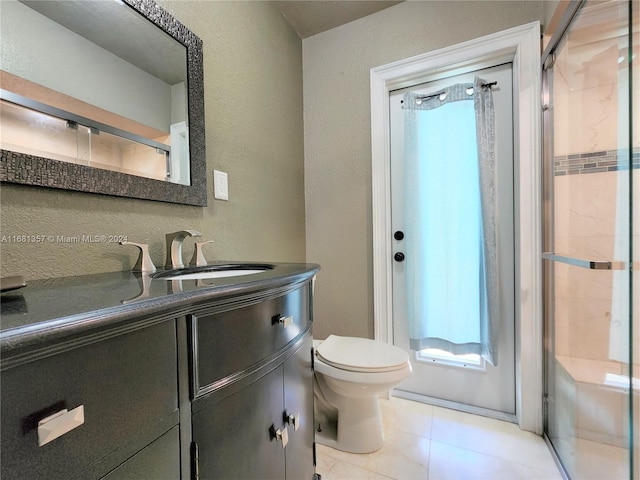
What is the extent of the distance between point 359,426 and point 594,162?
4.87 ft

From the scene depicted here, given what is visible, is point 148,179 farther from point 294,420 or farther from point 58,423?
point 294,420

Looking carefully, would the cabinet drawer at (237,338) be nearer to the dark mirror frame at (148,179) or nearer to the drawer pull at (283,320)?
the drawer pull at (283,320)

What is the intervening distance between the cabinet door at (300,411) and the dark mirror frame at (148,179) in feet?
2.35

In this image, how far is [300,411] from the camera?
920 mm

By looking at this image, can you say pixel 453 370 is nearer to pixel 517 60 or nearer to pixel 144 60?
pixel 517 60

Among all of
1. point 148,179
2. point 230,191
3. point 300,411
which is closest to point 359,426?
point 300,411

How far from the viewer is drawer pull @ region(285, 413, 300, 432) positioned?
847mm

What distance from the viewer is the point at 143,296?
0.48m

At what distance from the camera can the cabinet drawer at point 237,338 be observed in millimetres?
556

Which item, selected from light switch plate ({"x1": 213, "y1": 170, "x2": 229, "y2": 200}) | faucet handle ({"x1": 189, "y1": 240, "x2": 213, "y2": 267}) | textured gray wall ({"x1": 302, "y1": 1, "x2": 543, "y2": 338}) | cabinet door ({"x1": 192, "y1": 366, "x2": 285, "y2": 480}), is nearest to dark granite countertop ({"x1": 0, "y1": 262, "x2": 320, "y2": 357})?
cabinet door ({"x1": 192, "y1": 366, "x2": 285, "y2": 480})

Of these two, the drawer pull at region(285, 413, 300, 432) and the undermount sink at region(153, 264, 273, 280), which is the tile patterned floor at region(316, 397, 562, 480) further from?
the undermount sink at region(153, 264, 273, 280)

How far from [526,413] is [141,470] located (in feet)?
5.81

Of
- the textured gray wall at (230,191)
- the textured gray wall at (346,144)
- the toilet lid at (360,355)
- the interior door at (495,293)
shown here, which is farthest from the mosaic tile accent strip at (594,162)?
the textured gray wall at (230,191)

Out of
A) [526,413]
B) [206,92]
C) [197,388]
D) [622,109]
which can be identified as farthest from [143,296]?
[526,413]
